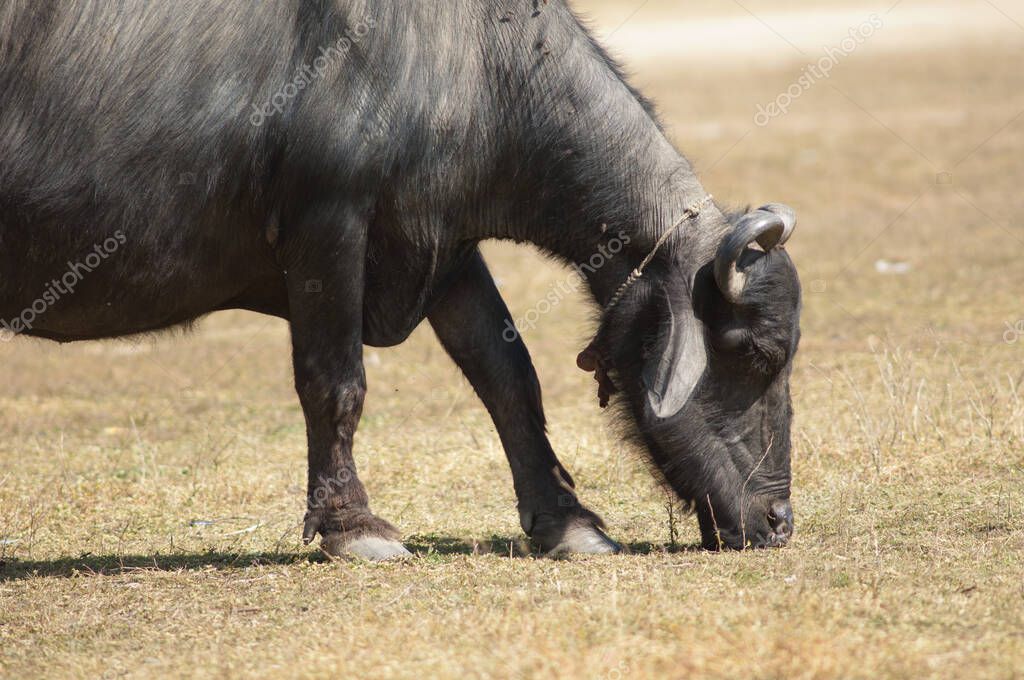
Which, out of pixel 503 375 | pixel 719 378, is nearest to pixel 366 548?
pixel 503 375

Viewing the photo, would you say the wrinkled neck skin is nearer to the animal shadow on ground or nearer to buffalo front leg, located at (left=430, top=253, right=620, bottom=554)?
buffalo front leg, located at (left=430, top=253, right=620, bottom=554)

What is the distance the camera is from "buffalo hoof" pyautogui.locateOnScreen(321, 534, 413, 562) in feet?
20.5

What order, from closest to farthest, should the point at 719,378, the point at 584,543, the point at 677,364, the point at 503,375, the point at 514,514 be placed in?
the point at 677,364, the point at 719,378, the point at 584,543, the point at 503,375, the point at 514,514

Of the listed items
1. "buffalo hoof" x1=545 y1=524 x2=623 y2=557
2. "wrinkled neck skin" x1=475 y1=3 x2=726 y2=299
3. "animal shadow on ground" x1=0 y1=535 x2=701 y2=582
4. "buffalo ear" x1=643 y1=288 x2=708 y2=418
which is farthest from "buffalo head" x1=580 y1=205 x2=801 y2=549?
"buffalo hoof" x1=545 y1=524 x2=623 y2=557

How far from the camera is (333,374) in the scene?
6227mm

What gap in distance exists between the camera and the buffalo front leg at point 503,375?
6.79m

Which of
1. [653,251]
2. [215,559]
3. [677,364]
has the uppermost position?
[653,251]

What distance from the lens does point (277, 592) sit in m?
5.70

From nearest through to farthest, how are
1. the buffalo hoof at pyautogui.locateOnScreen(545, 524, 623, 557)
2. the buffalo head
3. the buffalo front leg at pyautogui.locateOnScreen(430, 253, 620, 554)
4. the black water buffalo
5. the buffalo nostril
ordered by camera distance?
the black water buffalo
the buffalo head
the buffalo nostril
the buffalo hoof at pyautogui.locateOnScreen(545, 524, 623, 557)
the buffalo front leg at pyautogui.locateOnScreen(430, 253, 620, 554)

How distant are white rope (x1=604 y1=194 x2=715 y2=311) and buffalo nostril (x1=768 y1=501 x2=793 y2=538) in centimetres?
117

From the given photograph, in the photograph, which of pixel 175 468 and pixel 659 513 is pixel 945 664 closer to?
pixel 659 513

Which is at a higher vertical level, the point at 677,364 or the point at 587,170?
the point at 587,170

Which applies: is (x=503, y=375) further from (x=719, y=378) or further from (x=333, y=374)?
(x=719, y=378)

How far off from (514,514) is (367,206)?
7.04ft
